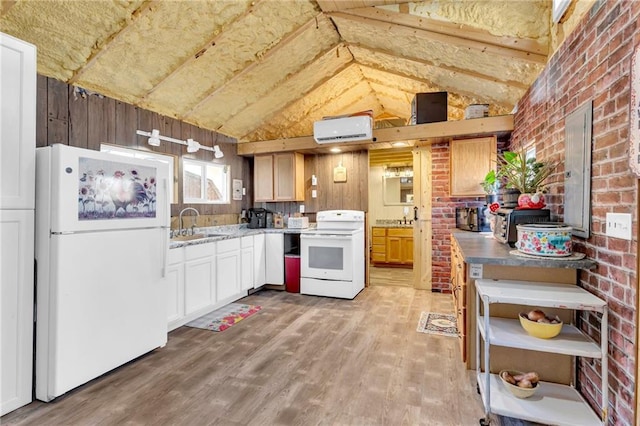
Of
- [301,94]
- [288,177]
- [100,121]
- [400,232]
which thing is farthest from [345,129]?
[400,232]

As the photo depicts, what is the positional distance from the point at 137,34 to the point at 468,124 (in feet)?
11.4

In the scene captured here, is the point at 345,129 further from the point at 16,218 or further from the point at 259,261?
the point at 16,218

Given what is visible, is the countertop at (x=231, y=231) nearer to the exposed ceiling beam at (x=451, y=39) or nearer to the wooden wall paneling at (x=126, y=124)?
the wooden wall paneling at (x=126, y=124)

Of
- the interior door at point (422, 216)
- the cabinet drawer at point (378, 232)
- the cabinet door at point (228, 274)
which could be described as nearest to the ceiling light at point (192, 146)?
the cabinet door at point (228, 274)

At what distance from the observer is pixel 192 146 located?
4125 millimetres

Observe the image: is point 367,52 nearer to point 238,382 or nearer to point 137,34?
point 137,34

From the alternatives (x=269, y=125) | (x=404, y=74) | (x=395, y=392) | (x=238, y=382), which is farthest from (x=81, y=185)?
(x=404, y=74)

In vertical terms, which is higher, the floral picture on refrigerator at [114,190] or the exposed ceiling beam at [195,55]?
the exposed ceiling beam at [195,55]

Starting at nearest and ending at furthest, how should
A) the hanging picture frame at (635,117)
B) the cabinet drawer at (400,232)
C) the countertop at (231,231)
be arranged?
the hanging picture frame at (635,117)
the countertop at (231,231)
the cabinet drawer at (400,232)

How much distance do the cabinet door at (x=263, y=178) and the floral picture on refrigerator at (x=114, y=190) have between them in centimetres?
251

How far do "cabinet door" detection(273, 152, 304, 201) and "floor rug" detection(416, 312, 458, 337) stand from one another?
2529 millimetres

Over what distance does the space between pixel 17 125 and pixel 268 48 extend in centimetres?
235

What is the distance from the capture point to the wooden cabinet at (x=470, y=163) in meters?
3.89

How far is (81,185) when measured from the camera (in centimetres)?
211
